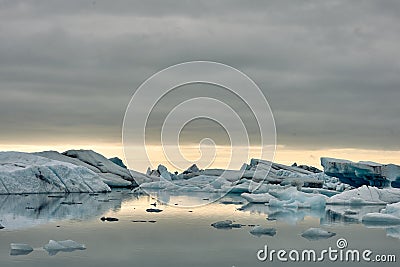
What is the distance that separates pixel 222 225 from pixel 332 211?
776 centimetres

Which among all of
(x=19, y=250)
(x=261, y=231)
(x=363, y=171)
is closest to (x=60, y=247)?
(x=19, y=250)

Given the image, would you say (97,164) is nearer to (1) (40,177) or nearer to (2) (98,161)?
(2) (98,161)

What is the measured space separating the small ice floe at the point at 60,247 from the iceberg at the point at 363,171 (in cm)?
2367

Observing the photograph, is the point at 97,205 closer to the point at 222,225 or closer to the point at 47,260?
the point at 222,225

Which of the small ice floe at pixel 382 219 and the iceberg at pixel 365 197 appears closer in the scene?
the small ice floe at pixel 382 219

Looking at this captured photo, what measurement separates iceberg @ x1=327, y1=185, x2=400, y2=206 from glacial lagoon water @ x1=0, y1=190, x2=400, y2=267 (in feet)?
6.65

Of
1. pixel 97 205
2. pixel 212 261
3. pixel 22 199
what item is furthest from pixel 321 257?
pixel 22 199

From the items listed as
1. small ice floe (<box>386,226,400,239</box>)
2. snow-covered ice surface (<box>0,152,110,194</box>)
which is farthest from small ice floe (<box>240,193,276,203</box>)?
small ice floe (<box>386,226,400,239</box>)

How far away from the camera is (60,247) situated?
12469 millimetres

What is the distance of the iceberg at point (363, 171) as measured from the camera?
3347 centimetres

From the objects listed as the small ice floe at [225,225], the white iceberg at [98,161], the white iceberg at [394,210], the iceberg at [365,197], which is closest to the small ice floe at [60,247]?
the small ice floe at [225,225]

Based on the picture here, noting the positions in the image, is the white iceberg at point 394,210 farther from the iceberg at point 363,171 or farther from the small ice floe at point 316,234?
the iceberg at point 363,171

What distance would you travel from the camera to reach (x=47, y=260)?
37.5ft

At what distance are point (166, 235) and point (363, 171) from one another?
20.8 meters
